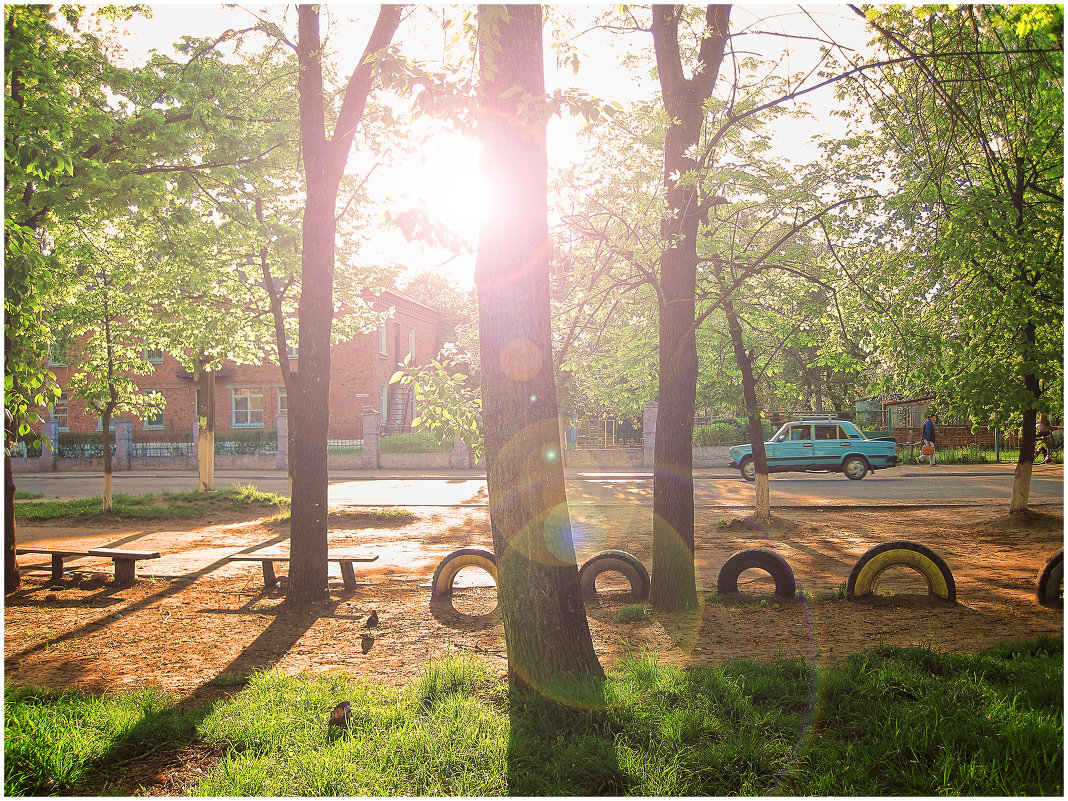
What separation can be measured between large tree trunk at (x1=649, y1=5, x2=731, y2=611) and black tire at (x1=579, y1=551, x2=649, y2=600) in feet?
0.88

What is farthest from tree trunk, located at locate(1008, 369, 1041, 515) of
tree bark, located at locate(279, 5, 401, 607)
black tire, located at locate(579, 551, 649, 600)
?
tree bark, located at locate(279, 5, 401, 607)

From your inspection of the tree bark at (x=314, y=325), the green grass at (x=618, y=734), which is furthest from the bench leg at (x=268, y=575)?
the green grass at (x=618, y=734)

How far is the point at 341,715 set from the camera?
3.83 metres

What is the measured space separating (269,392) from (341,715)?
3213 centimetres

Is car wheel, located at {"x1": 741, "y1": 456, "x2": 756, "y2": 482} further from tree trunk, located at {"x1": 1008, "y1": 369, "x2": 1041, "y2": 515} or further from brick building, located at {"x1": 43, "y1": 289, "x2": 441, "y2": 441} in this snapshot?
brick building, located at {"x1": 43, "y1": 289, "x2": 441, "y2": 441}

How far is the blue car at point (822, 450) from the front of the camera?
71.6 feet

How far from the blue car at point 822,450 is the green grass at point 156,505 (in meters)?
15.2

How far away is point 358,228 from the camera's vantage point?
15492mm

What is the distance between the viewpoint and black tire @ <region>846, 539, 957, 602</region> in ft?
21.6

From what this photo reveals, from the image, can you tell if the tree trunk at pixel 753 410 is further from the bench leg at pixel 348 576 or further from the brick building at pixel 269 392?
the brick building at pixel 269 392

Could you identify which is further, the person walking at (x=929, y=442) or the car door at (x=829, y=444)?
the person walking at (x=929, y=442)

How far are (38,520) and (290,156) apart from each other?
10.4m

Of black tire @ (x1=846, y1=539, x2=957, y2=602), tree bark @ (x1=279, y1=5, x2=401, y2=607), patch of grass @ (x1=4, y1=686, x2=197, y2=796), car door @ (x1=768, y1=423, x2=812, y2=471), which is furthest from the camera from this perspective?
car door @ (x1=768, y1=423, x2=812, y2=471)

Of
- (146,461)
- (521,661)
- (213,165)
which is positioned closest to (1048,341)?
(521,661)
